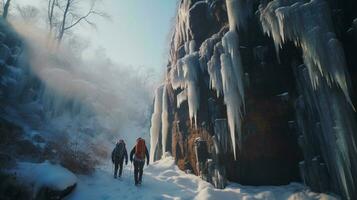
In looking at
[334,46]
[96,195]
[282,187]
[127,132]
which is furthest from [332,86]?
[127,132]

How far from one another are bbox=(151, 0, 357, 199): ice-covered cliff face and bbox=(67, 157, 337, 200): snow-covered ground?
18.1 inches

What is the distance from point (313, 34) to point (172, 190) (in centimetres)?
664

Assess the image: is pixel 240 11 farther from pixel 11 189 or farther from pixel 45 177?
pixel 11 189

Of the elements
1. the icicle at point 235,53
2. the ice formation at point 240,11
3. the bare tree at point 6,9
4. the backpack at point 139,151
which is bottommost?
the backpack at point 139,151

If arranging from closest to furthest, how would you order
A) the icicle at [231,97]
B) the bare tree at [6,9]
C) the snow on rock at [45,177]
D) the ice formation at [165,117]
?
the snow on rock at [45,177] → the icicle at [231,97] → the ice formation at [165,117] → the bare tree at [6,9]

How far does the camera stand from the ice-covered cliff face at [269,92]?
7.84m

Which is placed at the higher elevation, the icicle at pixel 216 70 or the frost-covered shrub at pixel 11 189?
the icicle at pixel 216 70

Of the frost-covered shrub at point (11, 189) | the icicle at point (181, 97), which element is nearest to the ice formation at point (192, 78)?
the icicle at point (181, 97)

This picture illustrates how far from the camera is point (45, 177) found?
777 centimetres

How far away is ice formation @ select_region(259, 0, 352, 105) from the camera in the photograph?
7.66 metres

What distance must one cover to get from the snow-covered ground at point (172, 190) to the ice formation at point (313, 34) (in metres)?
3.50

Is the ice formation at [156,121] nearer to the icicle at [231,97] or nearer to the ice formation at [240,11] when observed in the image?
the icicle at [231,97]

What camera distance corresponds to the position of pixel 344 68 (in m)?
7.59

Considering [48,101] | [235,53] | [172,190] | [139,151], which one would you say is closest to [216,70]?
[235,53]
